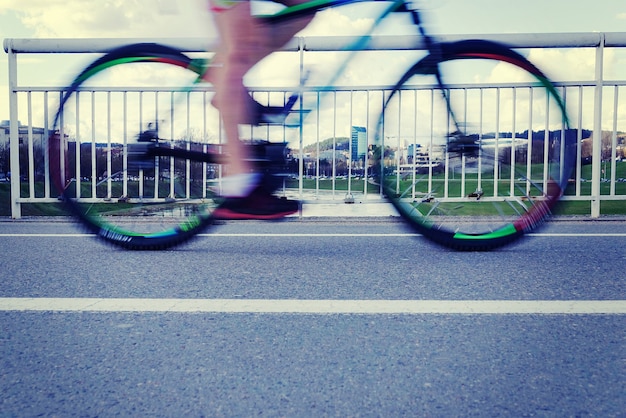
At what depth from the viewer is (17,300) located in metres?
2.49

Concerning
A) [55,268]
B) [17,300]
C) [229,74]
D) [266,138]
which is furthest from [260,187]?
[17,300]

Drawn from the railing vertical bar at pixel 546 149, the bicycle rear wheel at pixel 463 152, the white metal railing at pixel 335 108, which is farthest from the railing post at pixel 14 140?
the railing vertical bar at pixel 546 149

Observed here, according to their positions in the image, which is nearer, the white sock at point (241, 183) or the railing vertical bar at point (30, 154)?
the white sock at point (241, 183)

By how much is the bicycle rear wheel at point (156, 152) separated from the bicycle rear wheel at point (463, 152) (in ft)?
3.04

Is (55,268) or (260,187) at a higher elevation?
(260,187)

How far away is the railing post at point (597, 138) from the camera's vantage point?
5.36 meters

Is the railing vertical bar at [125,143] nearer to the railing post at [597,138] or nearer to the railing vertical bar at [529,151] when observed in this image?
the railing vertical bar at [529,151]

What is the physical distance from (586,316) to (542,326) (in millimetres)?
212

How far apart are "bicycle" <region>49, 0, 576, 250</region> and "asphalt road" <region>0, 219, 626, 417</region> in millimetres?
219

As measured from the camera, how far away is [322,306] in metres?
2.36

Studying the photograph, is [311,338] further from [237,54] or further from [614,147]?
[614,147]

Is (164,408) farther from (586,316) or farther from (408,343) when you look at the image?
(586,316)

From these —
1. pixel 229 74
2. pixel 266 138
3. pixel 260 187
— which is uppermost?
pixel 229 74

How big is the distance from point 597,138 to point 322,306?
395 cm
